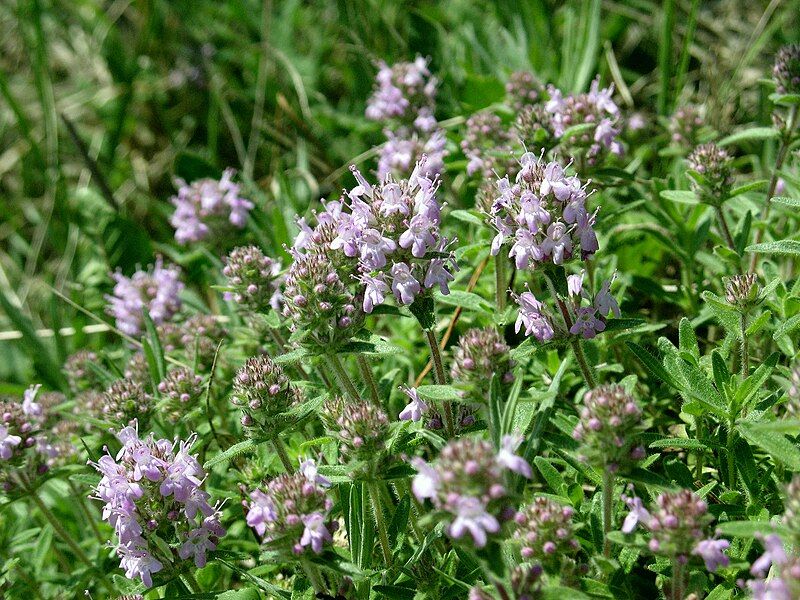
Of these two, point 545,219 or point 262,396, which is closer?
point 545,219

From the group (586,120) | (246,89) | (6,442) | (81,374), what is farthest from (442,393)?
(246,89)

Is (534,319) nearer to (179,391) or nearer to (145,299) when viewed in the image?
(179,391)

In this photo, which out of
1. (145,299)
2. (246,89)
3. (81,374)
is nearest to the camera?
(81,374)

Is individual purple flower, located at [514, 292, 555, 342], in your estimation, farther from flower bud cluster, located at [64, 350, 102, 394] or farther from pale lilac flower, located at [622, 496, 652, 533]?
flower bud cluster, located at [64, 350, 102, 394]

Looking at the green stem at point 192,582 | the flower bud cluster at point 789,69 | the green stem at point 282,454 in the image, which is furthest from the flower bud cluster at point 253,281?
the flower bud cluster at point 789,69

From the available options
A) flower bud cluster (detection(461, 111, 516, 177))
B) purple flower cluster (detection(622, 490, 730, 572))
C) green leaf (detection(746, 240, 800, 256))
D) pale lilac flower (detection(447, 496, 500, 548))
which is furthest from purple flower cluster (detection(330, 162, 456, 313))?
flower bud cluster (detection(461, 111, 516, 177))

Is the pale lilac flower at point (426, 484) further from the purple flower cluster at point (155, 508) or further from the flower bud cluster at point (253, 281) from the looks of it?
the flower bud cluster at point (253, 281)

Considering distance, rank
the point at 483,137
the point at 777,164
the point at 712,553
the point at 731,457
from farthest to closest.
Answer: the point at 483,137 < the point at 777,164 < the point at 731,457 < the point at 712,553
